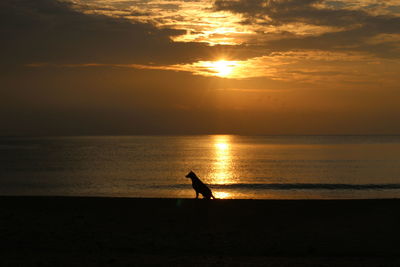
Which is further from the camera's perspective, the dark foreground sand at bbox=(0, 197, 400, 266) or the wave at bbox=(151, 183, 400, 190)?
the wave at bbox=(151, 183, 400, 190)

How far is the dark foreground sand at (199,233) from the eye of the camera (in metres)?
10.2

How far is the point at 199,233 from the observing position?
13078 mm

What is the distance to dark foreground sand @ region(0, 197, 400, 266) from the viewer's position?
33.4ft

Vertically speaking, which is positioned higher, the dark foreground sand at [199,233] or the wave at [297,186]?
the dark foreground sand at [199,233]

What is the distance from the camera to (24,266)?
918 cm

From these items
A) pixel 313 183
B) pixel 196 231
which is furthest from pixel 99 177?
pixel 196 231

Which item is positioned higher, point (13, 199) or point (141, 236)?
point (141, 236)

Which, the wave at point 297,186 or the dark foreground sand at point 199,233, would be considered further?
the wave at point 297,186

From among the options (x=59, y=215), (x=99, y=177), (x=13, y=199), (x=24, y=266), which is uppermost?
(x=24, y=266)

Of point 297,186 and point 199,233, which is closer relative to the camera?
point 199,233

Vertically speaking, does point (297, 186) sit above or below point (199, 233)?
below

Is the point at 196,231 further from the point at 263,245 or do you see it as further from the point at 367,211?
the point at 367,211

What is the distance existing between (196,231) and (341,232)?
437 centimetres

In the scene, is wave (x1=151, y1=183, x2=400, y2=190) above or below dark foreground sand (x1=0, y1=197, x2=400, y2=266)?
below
